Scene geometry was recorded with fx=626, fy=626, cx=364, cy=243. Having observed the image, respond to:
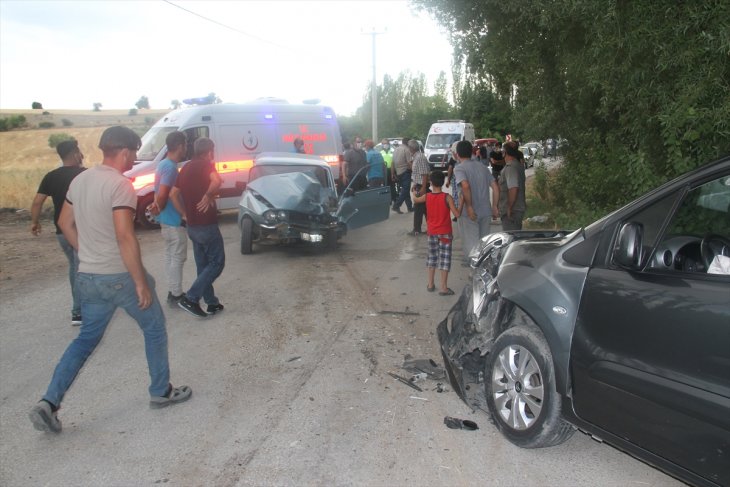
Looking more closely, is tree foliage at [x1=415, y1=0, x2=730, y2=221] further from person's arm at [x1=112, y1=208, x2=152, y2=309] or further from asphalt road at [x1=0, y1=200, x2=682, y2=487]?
person's arm at [x1=112, y1=208, x2=152, y2=309]

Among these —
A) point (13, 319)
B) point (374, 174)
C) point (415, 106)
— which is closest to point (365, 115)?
point (415, 106)

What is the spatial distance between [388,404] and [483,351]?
791 millimetres

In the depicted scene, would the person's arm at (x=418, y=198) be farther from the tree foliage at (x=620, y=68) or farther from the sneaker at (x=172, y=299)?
the sneaker at (x=172, y=299)

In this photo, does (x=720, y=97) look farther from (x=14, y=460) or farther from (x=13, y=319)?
(x=13, y=319)

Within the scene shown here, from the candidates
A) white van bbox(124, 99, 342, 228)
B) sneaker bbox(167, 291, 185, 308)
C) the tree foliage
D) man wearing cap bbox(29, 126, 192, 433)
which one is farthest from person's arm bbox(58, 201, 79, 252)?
white van bbox(124, 99, 342, 228)

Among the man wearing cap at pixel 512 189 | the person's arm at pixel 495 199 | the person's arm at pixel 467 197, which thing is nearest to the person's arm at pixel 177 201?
the person's arm at pixel 467 197

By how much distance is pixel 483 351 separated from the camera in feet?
14.1

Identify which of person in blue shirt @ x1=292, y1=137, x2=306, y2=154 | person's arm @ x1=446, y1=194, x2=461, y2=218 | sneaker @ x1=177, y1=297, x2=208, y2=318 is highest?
person in blue shirt @ x1=292, y1=137, x2=306, y2=154

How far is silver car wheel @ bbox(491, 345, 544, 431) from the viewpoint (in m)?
3.72

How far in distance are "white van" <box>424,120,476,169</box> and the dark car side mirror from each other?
2885 centimetres

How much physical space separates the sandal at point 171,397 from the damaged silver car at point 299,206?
17.6 ft

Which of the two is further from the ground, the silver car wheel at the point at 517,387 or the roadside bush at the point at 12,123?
the roadside bush at the point at 12,123

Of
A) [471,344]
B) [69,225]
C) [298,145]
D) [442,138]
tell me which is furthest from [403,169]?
[442,138]

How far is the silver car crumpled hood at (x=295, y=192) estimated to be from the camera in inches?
398
